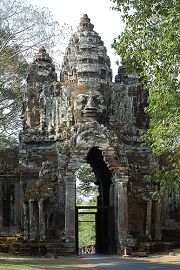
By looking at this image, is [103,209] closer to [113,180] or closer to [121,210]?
[113,180]

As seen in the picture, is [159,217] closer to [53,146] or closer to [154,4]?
[53,146]

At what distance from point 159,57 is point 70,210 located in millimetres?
8062

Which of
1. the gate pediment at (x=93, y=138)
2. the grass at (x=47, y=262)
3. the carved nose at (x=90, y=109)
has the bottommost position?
the grass at (x=47, y=262)

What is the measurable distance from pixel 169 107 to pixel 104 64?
8794 mm

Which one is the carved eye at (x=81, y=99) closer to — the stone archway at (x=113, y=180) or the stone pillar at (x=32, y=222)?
the stone archway at (x=113, y=180)

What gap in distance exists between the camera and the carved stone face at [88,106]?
66.5 ft

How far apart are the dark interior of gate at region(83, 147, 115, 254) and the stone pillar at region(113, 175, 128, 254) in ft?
2.28

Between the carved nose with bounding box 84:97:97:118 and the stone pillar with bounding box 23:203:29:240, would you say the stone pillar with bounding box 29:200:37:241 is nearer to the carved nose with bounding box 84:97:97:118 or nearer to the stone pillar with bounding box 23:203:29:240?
the stone pillar with bounding box 23:203:29:240

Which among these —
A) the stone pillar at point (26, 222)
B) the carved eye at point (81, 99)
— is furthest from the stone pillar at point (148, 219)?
the carved eye at point (81, 99)

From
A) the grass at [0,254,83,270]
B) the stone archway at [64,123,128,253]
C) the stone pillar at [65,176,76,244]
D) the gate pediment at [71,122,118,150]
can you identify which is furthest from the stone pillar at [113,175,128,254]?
the grass at [0,254,83,270]

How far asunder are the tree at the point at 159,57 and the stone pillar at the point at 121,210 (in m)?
4.38

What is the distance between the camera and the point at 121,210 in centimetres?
1889

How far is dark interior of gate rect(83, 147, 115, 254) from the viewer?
1974cm

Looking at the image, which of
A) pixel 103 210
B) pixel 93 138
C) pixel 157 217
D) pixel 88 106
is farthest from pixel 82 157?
pixel 157 217
